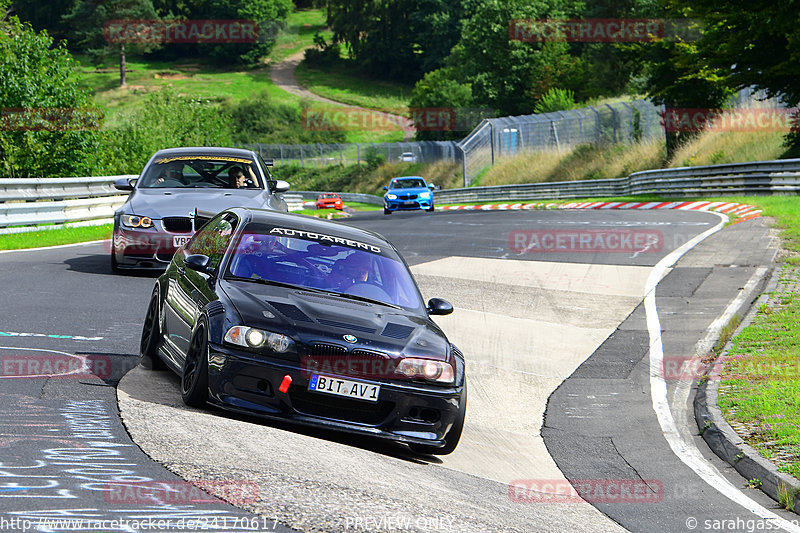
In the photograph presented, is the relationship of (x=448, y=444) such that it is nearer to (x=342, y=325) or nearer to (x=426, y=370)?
(x=426, y=370)

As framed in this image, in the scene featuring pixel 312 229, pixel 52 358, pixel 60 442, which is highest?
pixel 312 229

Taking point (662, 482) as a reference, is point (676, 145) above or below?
below

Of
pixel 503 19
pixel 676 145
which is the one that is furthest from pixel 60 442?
pixel 503 19

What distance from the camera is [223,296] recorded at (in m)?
6.99

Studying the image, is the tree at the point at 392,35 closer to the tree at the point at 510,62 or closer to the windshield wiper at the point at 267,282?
the tree at the point at 510,62

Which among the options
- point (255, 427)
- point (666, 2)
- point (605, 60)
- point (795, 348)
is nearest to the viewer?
point (255, 427)

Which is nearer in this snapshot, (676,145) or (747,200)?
(747,200)

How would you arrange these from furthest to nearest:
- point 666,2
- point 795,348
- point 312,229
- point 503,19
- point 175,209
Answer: point 503,19, point 666,2, point 175,209, point 795,348, point 312,229

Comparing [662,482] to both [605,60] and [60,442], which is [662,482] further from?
[605,60]

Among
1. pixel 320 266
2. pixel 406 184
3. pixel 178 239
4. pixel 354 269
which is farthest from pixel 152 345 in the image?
pixel 406 184

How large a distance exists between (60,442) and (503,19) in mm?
89611

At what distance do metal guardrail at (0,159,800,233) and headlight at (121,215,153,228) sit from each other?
11.9 ft
